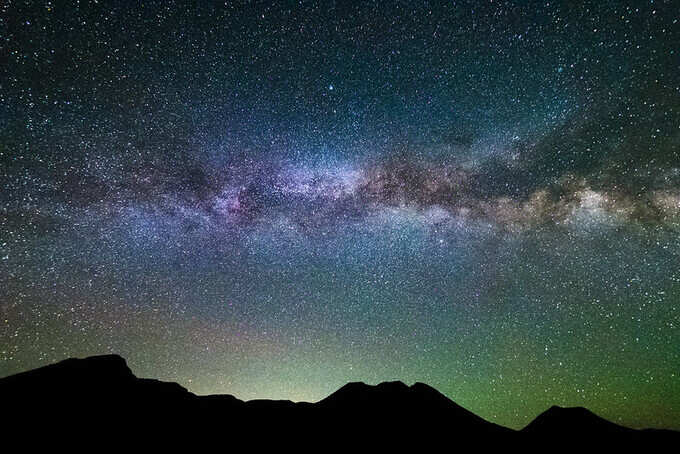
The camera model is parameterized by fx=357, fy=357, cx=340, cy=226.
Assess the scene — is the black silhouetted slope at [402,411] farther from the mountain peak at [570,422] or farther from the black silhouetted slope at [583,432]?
the black silhouetted slope at [583,432]

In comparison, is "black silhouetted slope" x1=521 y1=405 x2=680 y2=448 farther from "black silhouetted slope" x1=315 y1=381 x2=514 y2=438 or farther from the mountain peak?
"black silhouetted slope" x1=315 y1=381 x2=514 y2=438

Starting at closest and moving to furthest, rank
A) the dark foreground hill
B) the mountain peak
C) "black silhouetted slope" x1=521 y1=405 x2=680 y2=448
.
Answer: the dark foreground hill < "black silhouetted slope" x1=521 y1=405 x2=680 y2=448 < the mountain peak

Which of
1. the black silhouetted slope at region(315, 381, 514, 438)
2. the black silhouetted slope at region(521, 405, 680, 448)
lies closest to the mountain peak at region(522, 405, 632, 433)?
the black silhouetted slope at region(521, 405, 680, 448)

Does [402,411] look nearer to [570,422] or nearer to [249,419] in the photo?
[249,419]

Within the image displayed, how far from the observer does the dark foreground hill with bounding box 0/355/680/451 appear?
24.2 metres

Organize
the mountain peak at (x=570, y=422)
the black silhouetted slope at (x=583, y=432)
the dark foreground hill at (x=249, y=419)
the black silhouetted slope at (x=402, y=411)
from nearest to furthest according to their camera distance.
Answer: the dark foreground hill at (x=249, y=419) → the black silhouetted slope at (x=583, y=432) → the mountain peak at (x=570, y=422) → the black silhouetted slope at (x=402, y=411)

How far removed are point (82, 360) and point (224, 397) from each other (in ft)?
42.0

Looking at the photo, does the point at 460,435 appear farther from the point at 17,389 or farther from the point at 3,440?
the point at 17,389

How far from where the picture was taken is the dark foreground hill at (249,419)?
24.2m

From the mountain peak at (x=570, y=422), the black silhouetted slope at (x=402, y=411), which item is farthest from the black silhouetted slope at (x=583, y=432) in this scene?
the black silhouetted slope at (x=402, y=411)

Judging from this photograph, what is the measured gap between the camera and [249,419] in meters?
31.4

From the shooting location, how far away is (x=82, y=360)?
30.9 metres

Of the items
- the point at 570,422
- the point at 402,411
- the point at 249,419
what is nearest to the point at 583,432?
the point at 570,422

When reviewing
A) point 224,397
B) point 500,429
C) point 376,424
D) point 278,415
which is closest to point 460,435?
point 500,429
